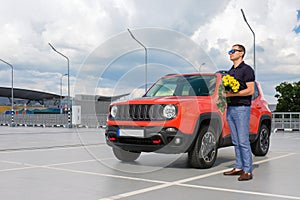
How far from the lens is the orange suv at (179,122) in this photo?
6.89 m

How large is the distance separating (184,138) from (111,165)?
1840 millimetres

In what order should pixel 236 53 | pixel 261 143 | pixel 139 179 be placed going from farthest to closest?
pixel 261 143 → pixel 236 53 → pixel 139 179

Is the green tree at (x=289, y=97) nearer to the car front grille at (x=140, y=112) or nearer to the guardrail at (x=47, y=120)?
the guardrail at (x=47, y=120)

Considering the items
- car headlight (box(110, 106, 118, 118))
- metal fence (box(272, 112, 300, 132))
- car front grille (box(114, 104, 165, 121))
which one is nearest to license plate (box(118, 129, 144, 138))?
car front grille (box(114, 104, 165, 121))

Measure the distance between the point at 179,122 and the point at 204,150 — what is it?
2.76 ft

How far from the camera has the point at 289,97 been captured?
58312 mm

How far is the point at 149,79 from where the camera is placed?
8938 millimetres

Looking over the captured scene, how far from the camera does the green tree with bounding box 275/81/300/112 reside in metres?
57.5

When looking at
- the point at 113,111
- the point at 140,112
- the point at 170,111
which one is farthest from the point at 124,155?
the point at 170,111

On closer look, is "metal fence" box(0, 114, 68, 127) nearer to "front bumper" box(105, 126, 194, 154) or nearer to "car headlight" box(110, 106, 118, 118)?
"car headlight" box(110, 106, 118, 118)

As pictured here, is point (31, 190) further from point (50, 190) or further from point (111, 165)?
point (111, 165)

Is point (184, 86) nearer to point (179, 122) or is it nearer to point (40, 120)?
point (179, 122)

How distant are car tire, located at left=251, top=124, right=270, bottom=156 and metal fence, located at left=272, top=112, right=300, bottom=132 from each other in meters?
15.0

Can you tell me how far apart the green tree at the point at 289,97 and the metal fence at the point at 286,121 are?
34235 mm
